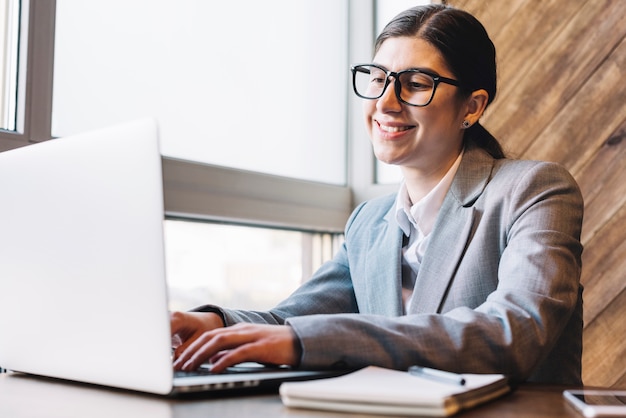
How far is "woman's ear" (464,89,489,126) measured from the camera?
1.84 m

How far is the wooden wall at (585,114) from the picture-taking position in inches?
97.7

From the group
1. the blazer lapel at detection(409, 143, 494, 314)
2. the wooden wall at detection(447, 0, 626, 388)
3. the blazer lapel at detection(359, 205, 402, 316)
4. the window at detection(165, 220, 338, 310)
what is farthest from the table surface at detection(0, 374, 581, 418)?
the wooden wall at detection(447, 0, 626, 388)

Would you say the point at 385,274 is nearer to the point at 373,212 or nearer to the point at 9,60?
the point at 373,212

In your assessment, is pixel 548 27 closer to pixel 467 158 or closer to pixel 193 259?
pixel 467 158

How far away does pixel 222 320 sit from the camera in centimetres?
146

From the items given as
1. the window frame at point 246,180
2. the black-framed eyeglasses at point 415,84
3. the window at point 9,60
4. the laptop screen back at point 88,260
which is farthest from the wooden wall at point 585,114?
the laptop screen back at point 88,260

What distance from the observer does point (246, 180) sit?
2.42 meters

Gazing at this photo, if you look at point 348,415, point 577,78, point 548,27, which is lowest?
point 348,415

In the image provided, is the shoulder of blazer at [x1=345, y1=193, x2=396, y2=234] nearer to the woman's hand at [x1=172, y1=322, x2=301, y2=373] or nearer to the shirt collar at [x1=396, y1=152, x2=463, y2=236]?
the shirt collar at [x1=396, y1=152, x2=463, y2=236]

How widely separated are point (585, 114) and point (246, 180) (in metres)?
1.11

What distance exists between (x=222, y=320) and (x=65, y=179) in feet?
1.65

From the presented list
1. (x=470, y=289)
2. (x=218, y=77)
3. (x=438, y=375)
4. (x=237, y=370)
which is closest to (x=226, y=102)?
(x=218, y=77)

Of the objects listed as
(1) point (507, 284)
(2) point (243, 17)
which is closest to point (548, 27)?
(2) point (243, 17)

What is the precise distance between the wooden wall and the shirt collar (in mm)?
886
